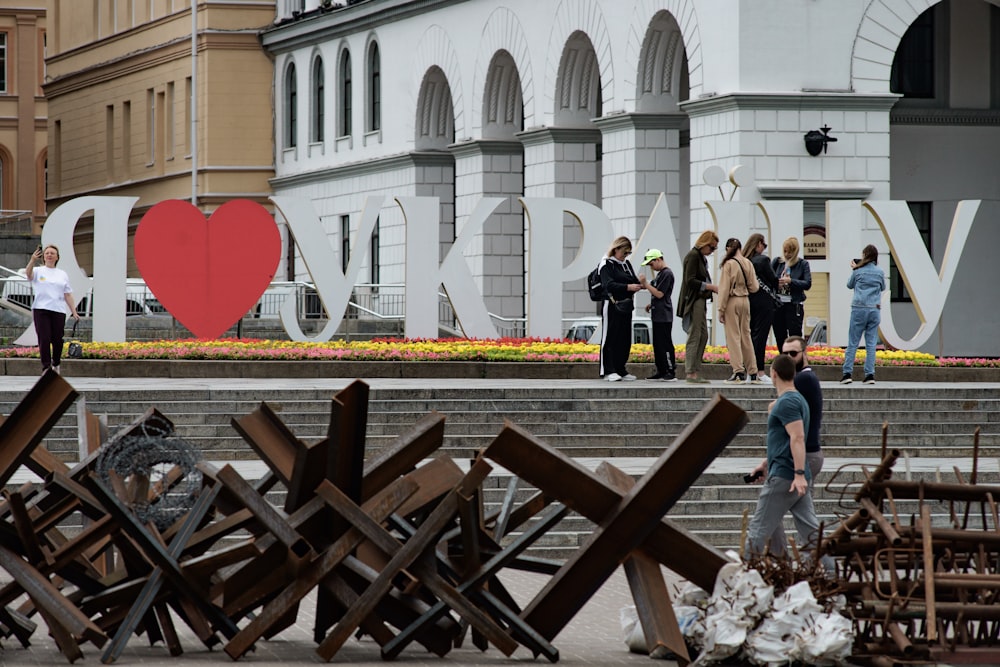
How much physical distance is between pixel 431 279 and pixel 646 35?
34.4 ft

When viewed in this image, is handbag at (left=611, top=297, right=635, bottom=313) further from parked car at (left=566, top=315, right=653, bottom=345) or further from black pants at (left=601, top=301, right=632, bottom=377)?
parked car at (left=566, top=315, right=653, bottom=345)

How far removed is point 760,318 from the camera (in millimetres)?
21625

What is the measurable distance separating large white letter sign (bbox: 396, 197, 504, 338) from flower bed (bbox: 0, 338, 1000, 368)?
2161 millimetres

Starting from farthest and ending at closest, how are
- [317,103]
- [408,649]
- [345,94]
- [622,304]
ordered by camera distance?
[317,103], [345,94], [622,304], [408,649]

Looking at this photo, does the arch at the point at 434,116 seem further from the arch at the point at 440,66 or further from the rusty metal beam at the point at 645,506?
the rusty metal beam at the point at 645,506

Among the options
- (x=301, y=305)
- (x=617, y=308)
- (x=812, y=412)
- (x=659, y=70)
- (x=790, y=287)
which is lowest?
(x=812, y=412)

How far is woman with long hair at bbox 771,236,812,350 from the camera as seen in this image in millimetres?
23781

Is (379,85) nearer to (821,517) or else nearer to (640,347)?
(640,347)

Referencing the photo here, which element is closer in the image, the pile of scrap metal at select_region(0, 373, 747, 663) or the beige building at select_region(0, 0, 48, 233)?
the pile of scrap metal at select_region(0, 373, 747, 663)

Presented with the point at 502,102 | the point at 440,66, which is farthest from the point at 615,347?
the point at 440,66

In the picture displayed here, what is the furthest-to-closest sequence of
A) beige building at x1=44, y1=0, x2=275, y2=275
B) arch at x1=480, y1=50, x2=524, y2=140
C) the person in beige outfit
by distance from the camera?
beige building at x1=44, y1=0, x2=275, y2=275, arch at x1=480, y1=50, x2=524, y2=140, the person in beige outfit

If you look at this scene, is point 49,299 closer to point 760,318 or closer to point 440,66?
point 760,318

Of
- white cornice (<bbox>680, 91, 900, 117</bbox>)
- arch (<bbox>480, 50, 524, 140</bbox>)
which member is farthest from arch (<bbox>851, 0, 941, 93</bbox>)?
arch (<bbox>480, 50, 524, 140</bbox>)

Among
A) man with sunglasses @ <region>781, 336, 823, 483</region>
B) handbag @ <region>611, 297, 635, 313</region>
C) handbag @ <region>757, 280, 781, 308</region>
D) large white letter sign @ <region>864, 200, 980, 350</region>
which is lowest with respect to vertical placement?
man with sunglasses @ <region>781, 336, 823, 483</region>
